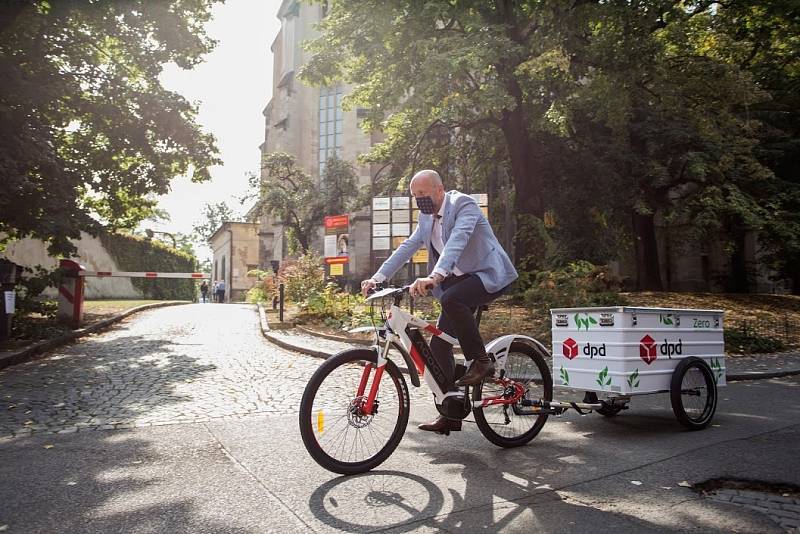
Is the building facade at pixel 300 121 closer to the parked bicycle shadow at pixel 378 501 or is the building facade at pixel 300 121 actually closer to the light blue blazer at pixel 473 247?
the light blue blazer at pixel 473 247

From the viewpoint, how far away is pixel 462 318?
4.03 meters

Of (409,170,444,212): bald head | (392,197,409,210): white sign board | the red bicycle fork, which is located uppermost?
(392,197,409,210): white sign board

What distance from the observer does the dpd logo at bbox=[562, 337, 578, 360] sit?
16.4 feet

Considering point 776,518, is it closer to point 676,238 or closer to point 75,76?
point 75,76

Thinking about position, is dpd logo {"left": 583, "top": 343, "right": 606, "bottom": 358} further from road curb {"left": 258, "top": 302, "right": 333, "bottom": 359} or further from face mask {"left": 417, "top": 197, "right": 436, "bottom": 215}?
road curb {"left": 258, "top": 302, "right": 333, "bottom": 359}

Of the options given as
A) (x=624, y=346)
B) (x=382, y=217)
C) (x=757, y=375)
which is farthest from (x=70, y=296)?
(x=757, y=375)

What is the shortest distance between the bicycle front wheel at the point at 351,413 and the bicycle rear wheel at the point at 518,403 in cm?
64

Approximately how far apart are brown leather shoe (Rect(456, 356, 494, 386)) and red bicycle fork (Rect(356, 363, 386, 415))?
22.7 inches

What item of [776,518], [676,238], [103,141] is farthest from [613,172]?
[776,518]

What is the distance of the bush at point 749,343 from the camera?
10844 mm

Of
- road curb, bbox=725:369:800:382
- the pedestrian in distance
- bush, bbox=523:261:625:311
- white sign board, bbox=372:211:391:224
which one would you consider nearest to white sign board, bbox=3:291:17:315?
white sign board, bbox=372:211:391:224

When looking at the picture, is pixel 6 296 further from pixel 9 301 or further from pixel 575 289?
pixel 575 289

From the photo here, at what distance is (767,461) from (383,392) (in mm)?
2565

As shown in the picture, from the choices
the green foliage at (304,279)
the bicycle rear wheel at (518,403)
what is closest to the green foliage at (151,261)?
the green foliage at (304,279)
